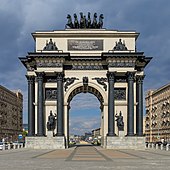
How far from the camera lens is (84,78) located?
181 feet

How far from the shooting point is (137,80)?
56.5 metres

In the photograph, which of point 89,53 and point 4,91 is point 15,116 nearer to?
point 4,91

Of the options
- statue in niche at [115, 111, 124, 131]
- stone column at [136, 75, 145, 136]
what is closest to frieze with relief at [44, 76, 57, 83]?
statue in niche at [115, 111, 124, 131]

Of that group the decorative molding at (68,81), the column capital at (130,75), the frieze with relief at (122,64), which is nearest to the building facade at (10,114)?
the decorative molding at (68,81)

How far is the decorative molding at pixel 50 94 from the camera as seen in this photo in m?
55.7

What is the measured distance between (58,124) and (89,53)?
11.1 metres

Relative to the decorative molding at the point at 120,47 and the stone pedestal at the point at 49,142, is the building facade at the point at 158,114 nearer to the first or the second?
the decorative molding at the point at 120,47

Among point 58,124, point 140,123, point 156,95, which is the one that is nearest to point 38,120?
point 58,124

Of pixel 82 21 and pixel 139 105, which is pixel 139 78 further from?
pixel 82 21

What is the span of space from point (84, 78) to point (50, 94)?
5.44 meters

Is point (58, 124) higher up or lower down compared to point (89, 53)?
lower down

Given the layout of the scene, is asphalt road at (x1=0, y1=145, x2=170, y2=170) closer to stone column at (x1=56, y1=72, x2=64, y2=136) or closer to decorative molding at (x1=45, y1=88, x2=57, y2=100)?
stone column at (x1=56, y1=72, x2=64, y2=136)

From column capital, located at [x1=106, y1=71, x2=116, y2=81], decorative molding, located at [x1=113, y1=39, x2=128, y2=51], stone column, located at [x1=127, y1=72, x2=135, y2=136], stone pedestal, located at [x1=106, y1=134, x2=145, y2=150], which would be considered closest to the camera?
stone pedestal, located at [x1=106, y1=134, x2=145, y2=150]

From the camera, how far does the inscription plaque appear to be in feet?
184
